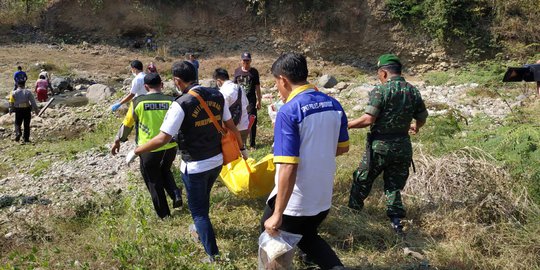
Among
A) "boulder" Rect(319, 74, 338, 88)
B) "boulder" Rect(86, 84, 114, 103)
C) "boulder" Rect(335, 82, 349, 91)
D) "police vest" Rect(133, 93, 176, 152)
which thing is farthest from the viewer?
"boulder" Rect(319, 74, 338, 88)

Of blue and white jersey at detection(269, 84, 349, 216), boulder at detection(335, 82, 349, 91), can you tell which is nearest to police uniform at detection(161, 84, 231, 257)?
blue and white jersey at detection(269, 84, 349, 216)

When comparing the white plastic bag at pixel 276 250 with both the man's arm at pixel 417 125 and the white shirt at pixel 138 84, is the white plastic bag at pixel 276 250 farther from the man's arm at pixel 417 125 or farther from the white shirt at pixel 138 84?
the white shirt at pixel 138 84

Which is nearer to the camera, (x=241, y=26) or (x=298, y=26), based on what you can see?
(x=298, y=26)

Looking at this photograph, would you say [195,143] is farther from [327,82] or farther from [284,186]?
[327,82]

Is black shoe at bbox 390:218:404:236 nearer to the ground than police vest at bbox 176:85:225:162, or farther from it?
nearer to the ground

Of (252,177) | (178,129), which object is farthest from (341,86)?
(178,129)

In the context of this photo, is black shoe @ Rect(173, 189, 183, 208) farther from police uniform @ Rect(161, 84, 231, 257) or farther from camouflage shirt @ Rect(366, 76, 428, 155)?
camouflage shirt @ Rect(366, 76, 428, 155)

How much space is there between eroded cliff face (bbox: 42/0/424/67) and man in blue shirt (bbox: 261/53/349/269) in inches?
704

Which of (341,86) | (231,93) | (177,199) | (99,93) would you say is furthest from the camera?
(341,86)

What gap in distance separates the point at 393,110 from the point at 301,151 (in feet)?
4.84

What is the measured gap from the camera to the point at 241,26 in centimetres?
2134

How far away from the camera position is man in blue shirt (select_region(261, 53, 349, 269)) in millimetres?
2605

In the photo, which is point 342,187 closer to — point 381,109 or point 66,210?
point 381,109

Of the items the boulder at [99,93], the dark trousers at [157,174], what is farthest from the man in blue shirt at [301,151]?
the boulder at [99,93]
